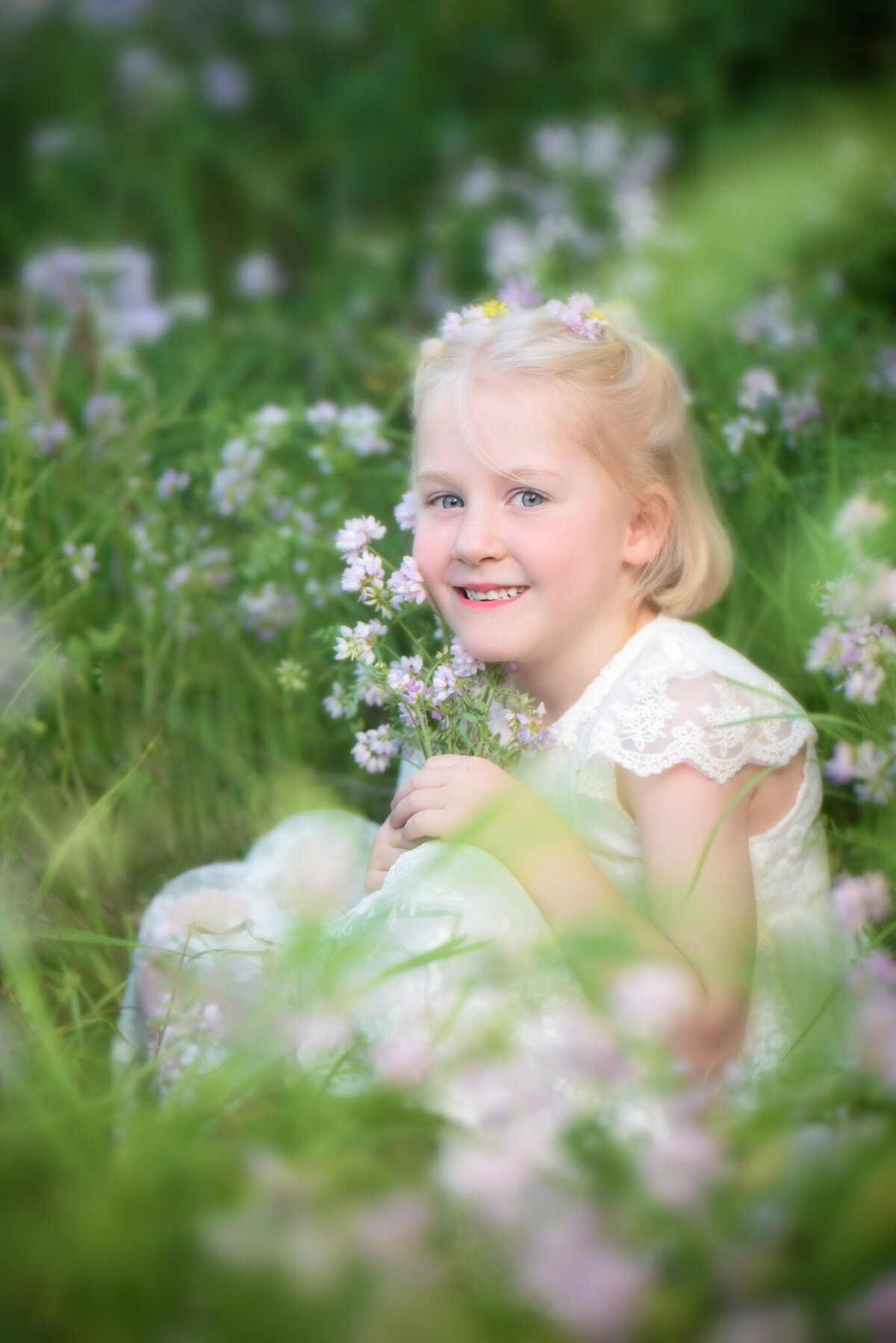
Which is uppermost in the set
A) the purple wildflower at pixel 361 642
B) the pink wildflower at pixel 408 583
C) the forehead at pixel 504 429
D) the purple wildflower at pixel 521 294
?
the purple wildflower at pixel 521 294

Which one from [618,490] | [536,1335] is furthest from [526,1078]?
[618,490]

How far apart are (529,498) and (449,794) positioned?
43cm

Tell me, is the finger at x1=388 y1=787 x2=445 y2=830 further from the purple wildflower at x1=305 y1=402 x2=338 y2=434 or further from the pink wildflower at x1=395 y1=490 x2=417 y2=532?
the purple wildflower at x1=305 y1=402 x2=338 y2=434

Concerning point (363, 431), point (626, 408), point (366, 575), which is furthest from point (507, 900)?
point (363, 431)

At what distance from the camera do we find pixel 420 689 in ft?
5.08

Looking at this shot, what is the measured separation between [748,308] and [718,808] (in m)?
1.68

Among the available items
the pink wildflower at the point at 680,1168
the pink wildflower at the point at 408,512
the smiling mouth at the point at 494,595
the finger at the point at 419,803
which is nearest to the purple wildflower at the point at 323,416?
the pink wildflower at the point at 408,512

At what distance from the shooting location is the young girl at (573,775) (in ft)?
4.59

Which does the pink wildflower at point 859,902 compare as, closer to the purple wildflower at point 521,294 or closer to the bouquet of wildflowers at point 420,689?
the bouquet of wildflowers at point 420,689

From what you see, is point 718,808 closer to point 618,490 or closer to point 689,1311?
point 618,490

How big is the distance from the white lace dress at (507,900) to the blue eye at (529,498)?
0.25 metres

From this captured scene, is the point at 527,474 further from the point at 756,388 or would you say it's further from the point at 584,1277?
the point at 584,1277

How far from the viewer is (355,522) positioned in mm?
1604

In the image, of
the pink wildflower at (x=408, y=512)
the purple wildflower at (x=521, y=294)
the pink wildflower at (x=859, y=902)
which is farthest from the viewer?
the purple wildflower at (x=521, y=294)
